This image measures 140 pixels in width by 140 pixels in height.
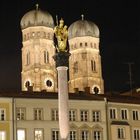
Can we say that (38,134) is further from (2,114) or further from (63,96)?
(63,96)

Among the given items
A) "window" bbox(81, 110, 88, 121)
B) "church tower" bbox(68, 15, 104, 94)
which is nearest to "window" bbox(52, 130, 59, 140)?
"window" bbox(81, 110, 88, 121)

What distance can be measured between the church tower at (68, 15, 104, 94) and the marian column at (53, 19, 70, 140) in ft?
269

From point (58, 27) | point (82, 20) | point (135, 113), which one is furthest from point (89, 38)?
point (58, 27)

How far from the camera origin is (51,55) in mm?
137250

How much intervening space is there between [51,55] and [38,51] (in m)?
2.99

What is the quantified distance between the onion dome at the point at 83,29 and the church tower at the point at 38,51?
7.14 meters

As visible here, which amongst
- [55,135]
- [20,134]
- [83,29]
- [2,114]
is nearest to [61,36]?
[2,114]

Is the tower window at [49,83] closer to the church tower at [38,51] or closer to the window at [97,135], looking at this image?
the church tower at [38,51]

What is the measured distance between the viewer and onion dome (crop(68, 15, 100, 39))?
144 metres

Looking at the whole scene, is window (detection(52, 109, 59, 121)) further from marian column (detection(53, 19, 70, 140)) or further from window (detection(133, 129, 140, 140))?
marian column (detection(53, 19, 70, 140))

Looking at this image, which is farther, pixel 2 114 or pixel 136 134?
pixel 136 134

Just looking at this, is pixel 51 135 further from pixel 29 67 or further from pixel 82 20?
pixel 82 20

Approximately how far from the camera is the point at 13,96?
82.2 m

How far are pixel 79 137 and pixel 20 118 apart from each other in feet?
28.5
